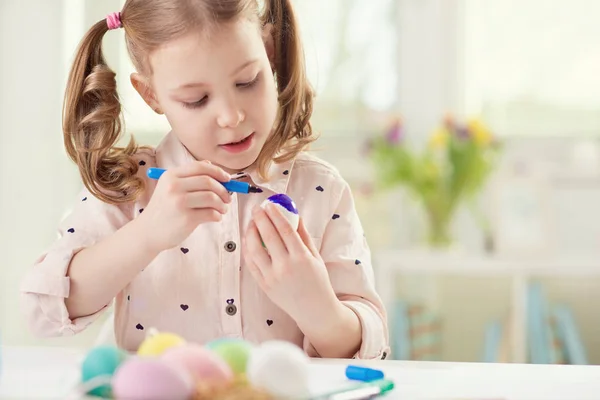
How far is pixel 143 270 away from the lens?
46.0 inches

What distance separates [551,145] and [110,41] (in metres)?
1.54

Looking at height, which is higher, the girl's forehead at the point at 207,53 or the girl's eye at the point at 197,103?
the girl's forehead at the point at 207,53

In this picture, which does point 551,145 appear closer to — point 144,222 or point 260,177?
point 260,177

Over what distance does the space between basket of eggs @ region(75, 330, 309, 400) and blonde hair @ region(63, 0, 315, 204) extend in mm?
509

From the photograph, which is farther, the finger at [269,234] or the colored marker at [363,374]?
the finger at [269,234]

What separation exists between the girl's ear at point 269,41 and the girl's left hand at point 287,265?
11.0 inches

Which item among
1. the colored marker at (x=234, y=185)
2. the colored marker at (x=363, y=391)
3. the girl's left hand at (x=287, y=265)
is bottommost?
the colored marker at (x=363, y=391)

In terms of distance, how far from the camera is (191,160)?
121 cm

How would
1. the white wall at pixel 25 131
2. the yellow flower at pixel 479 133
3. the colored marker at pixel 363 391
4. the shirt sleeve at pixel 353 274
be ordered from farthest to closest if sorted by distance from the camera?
1. the white wall at pixel 25 131
2. the yellow flower at pixel 479 133
3. the shirt sleeve at pixel 353 274
4. the colored marker at pixel 363 391

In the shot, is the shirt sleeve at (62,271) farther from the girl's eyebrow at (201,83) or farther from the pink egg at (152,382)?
the pink egg at (152,382)

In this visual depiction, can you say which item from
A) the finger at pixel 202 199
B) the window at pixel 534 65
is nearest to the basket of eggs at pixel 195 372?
the finger at pixel 202 199

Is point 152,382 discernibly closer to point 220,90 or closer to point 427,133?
point 220,90

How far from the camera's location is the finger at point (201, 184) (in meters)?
0.99

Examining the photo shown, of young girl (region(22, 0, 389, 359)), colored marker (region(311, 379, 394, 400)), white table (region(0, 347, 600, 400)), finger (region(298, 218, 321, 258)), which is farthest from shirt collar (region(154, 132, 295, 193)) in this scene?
colored marker (region(311, 379, 394, 400))
